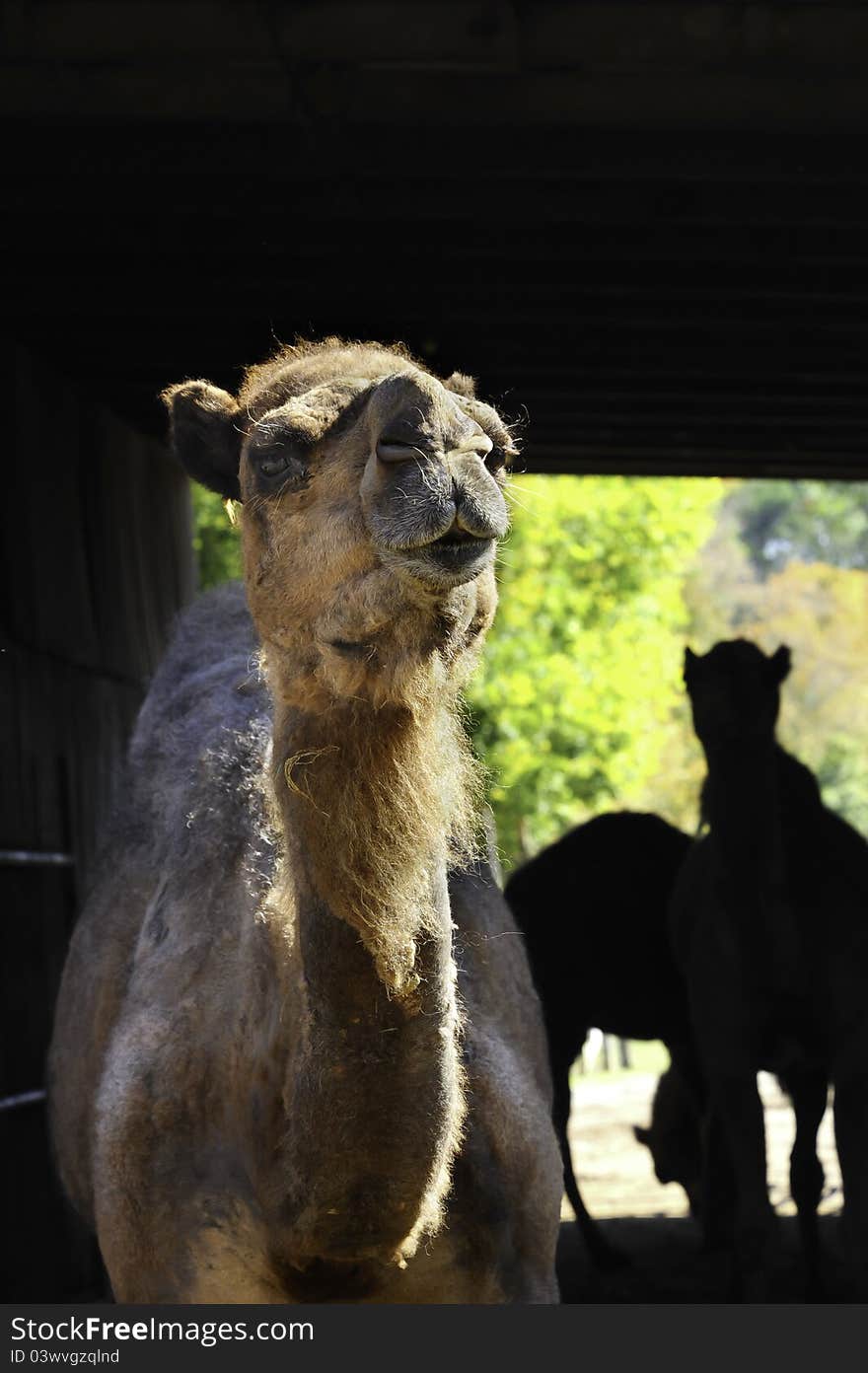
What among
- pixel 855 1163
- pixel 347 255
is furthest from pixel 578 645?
pixel 347 255

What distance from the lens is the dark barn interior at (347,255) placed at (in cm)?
524

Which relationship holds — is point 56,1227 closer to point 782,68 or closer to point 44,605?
point 44,605

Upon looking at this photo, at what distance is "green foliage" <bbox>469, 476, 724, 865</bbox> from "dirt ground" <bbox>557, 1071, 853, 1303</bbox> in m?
3.57

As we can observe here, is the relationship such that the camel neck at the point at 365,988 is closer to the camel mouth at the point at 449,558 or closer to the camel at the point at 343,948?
the camel at the point at 343,948

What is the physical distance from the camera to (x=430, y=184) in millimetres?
6441

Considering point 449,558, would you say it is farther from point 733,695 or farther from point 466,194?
point 733,695

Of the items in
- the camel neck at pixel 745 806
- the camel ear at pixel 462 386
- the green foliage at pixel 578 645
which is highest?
the green foliage at pixel 578 645

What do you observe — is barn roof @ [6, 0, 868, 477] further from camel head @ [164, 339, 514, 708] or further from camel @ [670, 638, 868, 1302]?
camel head @ [164, 339, 514, 708]

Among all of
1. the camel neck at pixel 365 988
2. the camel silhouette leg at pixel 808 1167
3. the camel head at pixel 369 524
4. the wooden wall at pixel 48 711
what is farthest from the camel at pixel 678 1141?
the camel head at pixel 369 524

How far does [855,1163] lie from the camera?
7719 mm

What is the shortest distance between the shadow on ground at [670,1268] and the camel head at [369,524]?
17.1ft

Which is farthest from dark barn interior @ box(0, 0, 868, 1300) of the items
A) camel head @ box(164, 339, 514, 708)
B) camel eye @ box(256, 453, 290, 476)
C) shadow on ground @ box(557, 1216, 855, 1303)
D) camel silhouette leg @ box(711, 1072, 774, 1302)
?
camel silhouette leg @ box(711, 1072, 774, 1302)

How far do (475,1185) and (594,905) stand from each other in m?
6.76

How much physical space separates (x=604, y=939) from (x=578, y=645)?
1051 cm
